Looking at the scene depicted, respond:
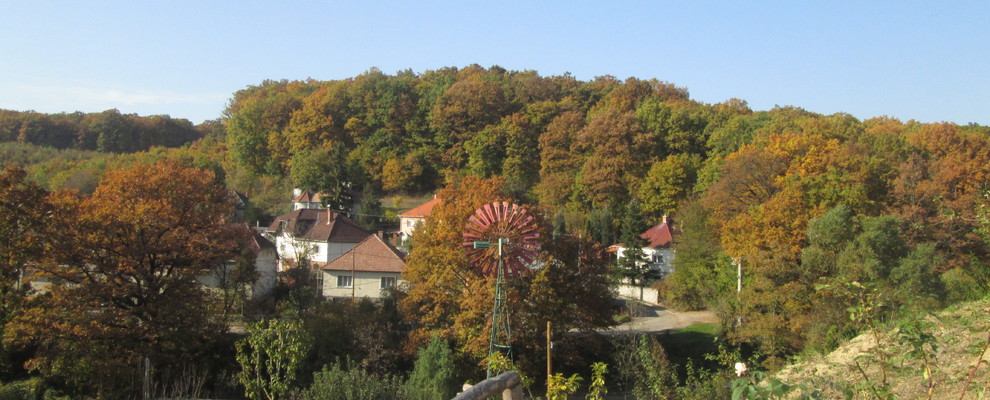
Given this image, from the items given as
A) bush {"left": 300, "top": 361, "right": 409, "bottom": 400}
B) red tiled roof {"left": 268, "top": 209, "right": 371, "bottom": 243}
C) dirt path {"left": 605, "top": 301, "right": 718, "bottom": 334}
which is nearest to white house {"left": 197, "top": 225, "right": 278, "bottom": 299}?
red tiled roof {"left": 268, "top": 209, "right": 371, "bottom": 243}

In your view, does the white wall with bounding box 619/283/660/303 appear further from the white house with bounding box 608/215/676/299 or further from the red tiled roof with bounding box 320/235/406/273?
the red tiled roof with bounding box 320/235/406/273

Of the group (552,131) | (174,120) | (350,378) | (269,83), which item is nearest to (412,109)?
(552,131)

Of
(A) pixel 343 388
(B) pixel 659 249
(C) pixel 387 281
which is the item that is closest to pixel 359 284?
(C) pixel 387 281

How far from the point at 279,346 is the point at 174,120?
8222 cm

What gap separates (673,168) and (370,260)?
23035 mm

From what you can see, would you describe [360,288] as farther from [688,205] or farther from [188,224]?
[688,205]

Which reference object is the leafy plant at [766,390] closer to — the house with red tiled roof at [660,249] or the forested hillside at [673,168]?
the forested hillside at [673,168]

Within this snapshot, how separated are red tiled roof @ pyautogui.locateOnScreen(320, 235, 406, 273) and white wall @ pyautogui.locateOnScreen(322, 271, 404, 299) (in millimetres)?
220

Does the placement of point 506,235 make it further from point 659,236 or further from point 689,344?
point 659,236

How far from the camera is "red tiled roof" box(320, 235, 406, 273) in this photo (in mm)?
29578

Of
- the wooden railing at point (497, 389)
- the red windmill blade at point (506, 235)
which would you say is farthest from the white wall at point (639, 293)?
the wooden railing at point (497, 389)

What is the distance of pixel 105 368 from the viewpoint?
710 inches

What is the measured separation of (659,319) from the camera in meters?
31.7

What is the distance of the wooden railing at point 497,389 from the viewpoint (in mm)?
4630
